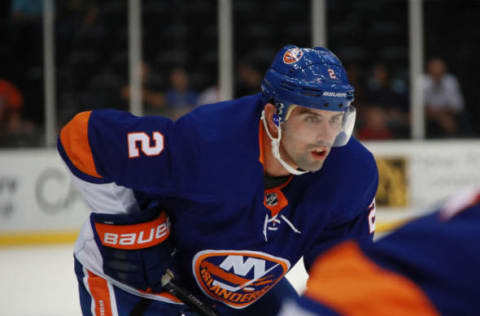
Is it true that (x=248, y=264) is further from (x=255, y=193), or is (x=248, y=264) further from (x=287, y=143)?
(x=287, y=143)

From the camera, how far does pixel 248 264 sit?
1857 millimetres

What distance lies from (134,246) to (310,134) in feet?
1.70

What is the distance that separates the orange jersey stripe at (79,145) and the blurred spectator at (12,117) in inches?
158

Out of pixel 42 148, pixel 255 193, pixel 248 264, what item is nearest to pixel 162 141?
pixel 255 193

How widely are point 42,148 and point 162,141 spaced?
4.12 metres

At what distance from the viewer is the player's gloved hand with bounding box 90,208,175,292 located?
5.88 ft

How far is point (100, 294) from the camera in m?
1.87

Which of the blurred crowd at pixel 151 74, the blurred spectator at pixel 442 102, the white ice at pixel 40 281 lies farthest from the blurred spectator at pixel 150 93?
the blurred spectator at pixel 442 102

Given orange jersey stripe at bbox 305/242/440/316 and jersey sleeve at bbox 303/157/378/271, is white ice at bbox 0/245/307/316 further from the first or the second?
orange jersey stripe at bbox 305/242/440/316

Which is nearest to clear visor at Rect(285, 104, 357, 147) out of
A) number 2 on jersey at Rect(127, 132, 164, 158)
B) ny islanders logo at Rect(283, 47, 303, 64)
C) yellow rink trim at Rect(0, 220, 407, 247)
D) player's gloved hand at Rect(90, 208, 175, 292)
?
ny islanders logo at Rect(283, 47, 303, 64)

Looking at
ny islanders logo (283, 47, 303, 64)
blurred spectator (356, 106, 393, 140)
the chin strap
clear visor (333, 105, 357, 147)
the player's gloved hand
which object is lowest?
blurred spectator (356, 106, 393, 140)

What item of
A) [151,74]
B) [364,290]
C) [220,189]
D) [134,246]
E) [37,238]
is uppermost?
[364,290]

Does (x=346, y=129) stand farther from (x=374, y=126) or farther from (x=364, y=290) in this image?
(x=374, y=126)

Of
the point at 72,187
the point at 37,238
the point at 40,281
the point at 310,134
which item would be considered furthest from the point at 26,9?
the point at 310,134
